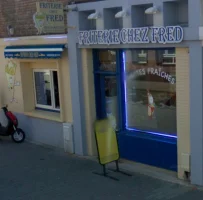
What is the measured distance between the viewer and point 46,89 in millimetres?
11742

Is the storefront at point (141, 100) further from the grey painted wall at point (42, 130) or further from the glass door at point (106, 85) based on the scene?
the grey painted wall at point (42, 130)

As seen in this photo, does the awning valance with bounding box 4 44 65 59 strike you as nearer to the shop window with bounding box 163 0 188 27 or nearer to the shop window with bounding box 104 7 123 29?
the shop window with bounding box 104 7 123 29

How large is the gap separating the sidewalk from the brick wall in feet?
11.6

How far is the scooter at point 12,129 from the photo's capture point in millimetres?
11812

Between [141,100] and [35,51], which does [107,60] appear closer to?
[141,100]

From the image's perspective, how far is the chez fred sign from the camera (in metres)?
7.56

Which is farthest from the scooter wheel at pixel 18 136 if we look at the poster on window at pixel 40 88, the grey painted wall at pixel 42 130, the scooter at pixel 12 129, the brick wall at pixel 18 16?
the brick wall at pixel 18 16

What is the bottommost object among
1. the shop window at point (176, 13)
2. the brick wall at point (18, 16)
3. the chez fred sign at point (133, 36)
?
the chez fred sign at point (133, 36)

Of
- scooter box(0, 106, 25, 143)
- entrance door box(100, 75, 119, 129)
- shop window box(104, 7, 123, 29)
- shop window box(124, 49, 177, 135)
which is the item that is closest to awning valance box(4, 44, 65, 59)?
entrance door box(100, 75, 119, 129)

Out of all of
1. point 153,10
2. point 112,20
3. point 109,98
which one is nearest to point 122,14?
point 112,20

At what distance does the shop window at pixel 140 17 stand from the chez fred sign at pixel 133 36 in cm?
25

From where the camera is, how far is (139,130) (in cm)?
934

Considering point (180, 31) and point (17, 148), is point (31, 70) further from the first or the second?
point (180, 31)

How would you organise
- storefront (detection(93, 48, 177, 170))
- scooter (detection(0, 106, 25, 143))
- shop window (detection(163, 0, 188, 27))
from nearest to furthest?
1. shop window (detection(163, 0, 188, 27))
2. storefront (detection(93, 48, 177, 170))
3. scooter (detection(0, 106, 25, 143))
